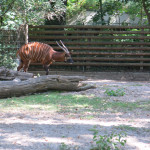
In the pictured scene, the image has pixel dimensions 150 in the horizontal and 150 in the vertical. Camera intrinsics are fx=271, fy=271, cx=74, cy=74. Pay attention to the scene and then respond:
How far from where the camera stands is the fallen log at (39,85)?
5927mm

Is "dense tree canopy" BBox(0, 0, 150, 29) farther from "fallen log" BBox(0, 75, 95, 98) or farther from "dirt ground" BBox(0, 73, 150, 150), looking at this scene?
"dirt ground" BBox(0, 73, 150, 150)

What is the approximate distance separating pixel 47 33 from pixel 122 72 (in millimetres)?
3271

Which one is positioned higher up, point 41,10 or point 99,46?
point 41,10

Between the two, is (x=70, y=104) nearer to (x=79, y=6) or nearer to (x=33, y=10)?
(x=33, y=10)

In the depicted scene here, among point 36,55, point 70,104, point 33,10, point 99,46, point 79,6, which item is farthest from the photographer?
point 79,6

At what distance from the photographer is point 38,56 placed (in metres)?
9.02

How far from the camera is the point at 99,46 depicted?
421 inches

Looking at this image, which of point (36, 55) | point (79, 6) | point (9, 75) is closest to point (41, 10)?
point (36, 55)

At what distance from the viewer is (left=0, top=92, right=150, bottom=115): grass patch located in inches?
196

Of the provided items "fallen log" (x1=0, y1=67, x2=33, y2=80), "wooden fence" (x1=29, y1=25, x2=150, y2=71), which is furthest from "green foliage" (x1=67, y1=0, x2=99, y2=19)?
"fallen log" (x1=0, y1=67, x2=33, y2=80)

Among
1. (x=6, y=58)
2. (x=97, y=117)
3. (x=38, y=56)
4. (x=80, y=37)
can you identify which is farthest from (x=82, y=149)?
(x=80, y=37)

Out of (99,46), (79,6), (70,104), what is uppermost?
(79,6)

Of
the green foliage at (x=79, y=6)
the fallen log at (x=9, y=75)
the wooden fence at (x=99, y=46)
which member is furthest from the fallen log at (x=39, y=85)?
the green foliage at (x=79, y=6)

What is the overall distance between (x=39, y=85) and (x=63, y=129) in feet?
8.54
